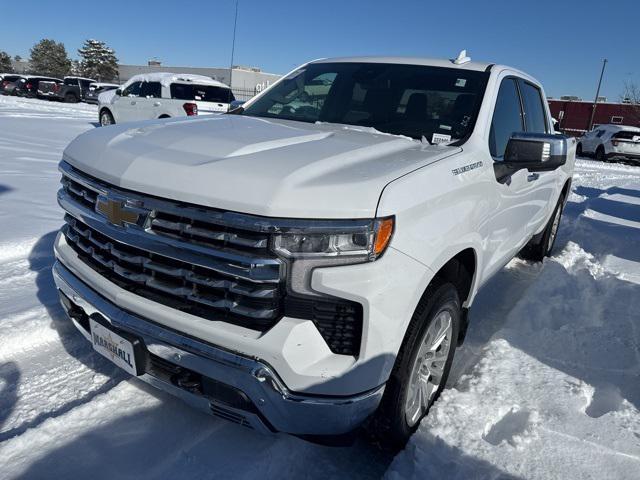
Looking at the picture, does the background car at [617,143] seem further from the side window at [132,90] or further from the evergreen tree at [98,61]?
the evergreen tree at [98,61]

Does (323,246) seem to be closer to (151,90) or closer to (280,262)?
(280,262)

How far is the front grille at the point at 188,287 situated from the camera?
178 centimetres

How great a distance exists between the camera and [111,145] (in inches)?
88.6

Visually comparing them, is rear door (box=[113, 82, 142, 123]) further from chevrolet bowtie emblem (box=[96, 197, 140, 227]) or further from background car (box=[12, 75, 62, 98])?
background car (box=[12, 75, 62, 98])

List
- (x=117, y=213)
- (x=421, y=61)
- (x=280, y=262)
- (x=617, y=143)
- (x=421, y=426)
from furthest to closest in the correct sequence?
(x=617, y=143) → (x=421, y=61) → (x=421, y=426) → (x=117, y=213) → (x=280, y=262)

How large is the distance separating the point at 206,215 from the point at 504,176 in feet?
6.00

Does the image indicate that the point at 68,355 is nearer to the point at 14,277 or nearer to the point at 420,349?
the point at 14,277

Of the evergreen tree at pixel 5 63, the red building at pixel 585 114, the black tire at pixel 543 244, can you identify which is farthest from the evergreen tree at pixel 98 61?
the black tire at pixel 543 244

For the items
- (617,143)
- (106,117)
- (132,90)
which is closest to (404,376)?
(132,90)

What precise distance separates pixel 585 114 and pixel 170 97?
41.0 metres

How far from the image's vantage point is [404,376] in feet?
6.77

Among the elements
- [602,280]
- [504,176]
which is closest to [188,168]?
[504,176]

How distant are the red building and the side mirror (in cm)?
4287

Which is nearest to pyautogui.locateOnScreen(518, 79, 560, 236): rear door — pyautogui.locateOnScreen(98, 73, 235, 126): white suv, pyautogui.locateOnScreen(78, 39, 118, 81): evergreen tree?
pyautogui.locateOnScreen(98, 73, 235, 126): white suv
